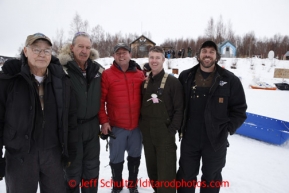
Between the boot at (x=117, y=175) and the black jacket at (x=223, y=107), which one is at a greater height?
the black jacket at (x=223, y=107)

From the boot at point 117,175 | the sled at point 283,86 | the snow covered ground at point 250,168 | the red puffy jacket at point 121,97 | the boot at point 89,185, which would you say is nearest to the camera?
the boot at point 89,185

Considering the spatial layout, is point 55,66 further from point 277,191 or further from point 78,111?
point 277,191

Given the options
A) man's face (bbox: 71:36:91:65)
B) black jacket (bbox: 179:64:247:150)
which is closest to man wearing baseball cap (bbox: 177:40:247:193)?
black jacket (bbox: 179:64:247:150)

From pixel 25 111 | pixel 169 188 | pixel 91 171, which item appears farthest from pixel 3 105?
pixel 169 188

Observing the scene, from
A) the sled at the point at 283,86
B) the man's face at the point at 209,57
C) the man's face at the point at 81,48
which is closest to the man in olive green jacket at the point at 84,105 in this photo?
the man's face at the point at 81,48

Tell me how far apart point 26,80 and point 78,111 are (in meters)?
0.74

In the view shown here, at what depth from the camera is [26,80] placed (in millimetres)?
1654

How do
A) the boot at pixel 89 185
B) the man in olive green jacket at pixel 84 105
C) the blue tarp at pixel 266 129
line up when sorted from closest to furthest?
the man in olive green jacket at pixel 84 105 < the boot at pixel 89 185 < the blue tarp at pixel 266 129

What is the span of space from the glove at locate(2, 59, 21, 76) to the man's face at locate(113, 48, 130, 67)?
127cm

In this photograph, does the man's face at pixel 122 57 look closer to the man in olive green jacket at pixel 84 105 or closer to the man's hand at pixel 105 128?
the man in olive green jacket at pixel 84 105

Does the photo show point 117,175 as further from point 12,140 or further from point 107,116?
point 12,140

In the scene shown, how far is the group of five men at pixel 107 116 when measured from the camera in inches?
67.0

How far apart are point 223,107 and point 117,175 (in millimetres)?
1932

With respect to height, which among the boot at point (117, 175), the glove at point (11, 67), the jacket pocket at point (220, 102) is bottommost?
the boot at point (117, 175)
